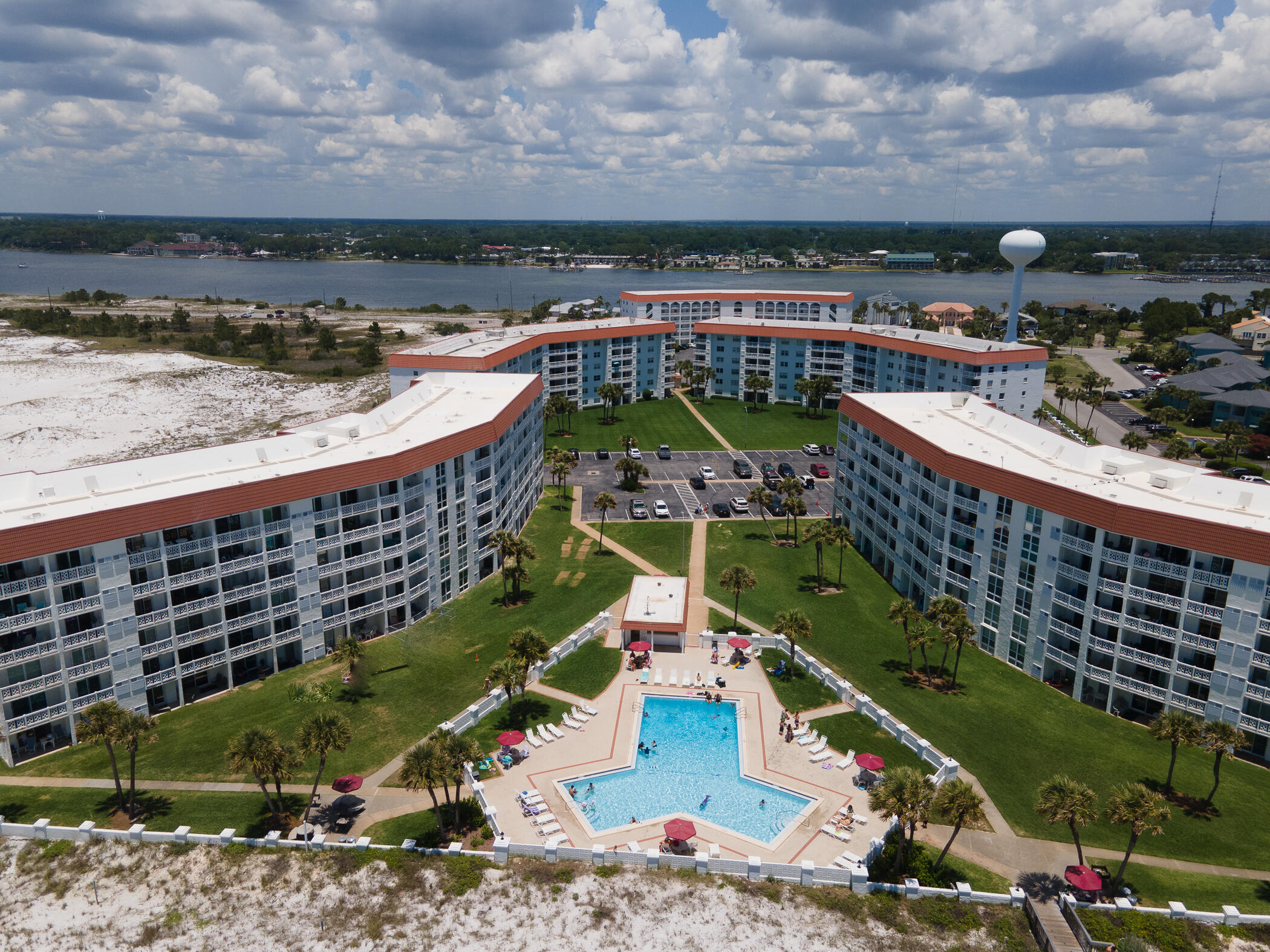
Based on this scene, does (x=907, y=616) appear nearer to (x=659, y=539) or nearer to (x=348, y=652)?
(x=659, y=539)

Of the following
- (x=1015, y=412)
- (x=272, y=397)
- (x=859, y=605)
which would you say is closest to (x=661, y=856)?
(x=859, y=605)

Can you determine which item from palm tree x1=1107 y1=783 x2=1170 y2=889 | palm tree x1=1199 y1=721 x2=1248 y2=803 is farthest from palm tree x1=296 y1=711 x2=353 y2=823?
palm tree x1=1199 y1=721 x2=1248 y2=803

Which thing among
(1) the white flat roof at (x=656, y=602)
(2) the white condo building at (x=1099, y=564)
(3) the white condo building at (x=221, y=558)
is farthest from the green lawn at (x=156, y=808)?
(2) the white condo building at (x=1099, y=564)

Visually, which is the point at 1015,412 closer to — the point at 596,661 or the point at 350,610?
the point at 596,661

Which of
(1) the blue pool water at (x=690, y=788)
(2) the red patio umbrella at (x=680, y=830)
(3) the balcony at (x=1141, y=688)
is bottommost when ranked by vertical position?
(1) the blue pool water at (x=690, y=788)

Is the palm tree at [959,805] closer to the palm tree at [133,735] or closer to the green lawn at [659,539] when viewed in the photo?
the green lawn at [659,539]

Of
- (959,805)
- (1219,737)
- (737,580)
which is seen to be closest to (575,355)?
(737,580)
